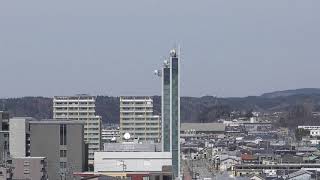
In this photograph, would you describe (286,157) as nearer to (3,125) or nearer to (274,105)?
(3,125)

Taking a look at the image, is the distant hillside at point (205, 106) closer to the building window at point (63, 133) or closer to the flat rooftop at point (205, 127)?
the flat rooftop at point (205, 127)

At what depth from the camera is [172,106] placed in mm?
47938

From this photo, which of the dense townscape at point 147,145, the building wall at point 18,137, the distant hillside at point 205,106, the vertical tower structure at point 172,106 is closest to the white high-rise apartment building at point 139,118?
the dense townscape at point 147,145

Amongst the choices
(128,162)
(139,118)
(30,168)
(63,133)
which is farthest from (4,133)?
(139,118)

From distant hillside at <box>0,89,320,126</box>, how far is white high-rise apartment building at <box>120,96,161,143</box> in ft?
20.9

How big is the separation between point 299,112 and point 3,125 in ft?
298

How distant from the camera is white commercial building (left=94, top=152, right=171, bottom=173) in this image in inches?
1484

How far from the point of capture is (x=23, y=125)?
34625 millimetres

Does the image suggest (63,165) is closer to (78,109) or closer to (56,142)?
(56,142)

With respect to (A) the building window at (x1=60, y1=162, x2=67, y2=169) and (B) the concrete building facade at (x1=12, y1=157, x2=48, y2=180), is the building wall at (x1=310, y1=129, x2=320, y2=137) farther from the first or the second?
(B) the concrete building facade at (x1=12, y1=157, x2=48, y2=180)

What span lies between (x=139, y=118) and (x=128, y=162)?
24.1m

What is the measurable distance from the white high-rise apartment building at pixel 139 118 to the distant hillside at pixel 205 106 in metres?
6.36

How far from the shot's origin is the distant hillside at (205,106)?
9344 cm

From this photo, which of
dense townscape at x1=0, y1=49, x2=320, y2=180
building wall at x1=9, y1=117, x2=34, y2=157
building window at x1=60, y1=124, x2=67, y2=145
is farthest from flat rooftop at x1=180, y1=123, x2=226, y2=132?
building window at x1=60, y1=124, x2=67, y2=145
